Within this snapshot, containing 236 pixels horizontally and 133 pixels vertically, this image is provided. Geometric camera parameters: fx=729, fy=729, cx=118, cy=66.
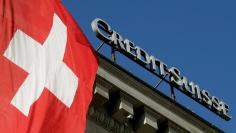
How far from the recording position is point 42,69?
16.1 meters

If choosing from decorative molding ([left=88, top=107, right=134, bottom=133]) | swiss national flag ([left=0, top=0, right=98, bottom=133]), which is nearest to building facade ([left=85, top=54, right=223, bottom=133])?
decorative molding ([left=88, top=107, right=134, bottom=133])

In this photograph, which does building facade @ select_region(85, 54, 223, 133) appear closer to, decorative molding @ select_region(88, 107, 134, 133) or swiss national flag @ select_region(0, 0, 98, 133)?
decorative molding @ select_region(88, 107, 134, 133)

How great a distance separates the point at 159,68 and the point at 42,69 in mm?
10651

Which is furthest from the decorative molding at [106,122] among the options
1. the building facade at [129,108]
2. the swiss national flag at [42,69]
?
the swiss national flag at [42,69]

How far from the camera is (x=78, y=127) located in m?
16.0

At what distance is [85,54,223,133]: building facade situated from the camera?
2053cm

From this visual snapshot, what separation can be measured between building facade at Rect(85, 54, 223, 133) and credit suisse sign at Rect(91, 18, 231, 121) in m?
3.11

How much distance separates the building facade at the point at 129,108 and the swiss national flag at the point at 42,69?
1933 mm

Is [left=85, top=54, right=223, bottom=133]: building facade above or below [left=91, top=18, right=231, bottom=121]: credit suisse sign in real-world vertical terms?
below

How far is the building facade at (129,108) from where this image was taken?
2053cm

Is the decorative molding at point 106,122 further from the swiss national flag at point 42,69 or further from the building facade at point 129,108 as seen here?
the swiss national flag at point 42,69

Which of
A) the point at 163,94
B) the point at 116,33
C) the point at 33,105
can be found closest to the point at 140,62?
the point at 116,33

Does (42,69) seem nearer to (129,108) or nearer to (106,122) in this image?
(106,122)

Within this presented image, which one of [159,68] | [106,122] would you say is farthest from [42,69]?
[159,68]
